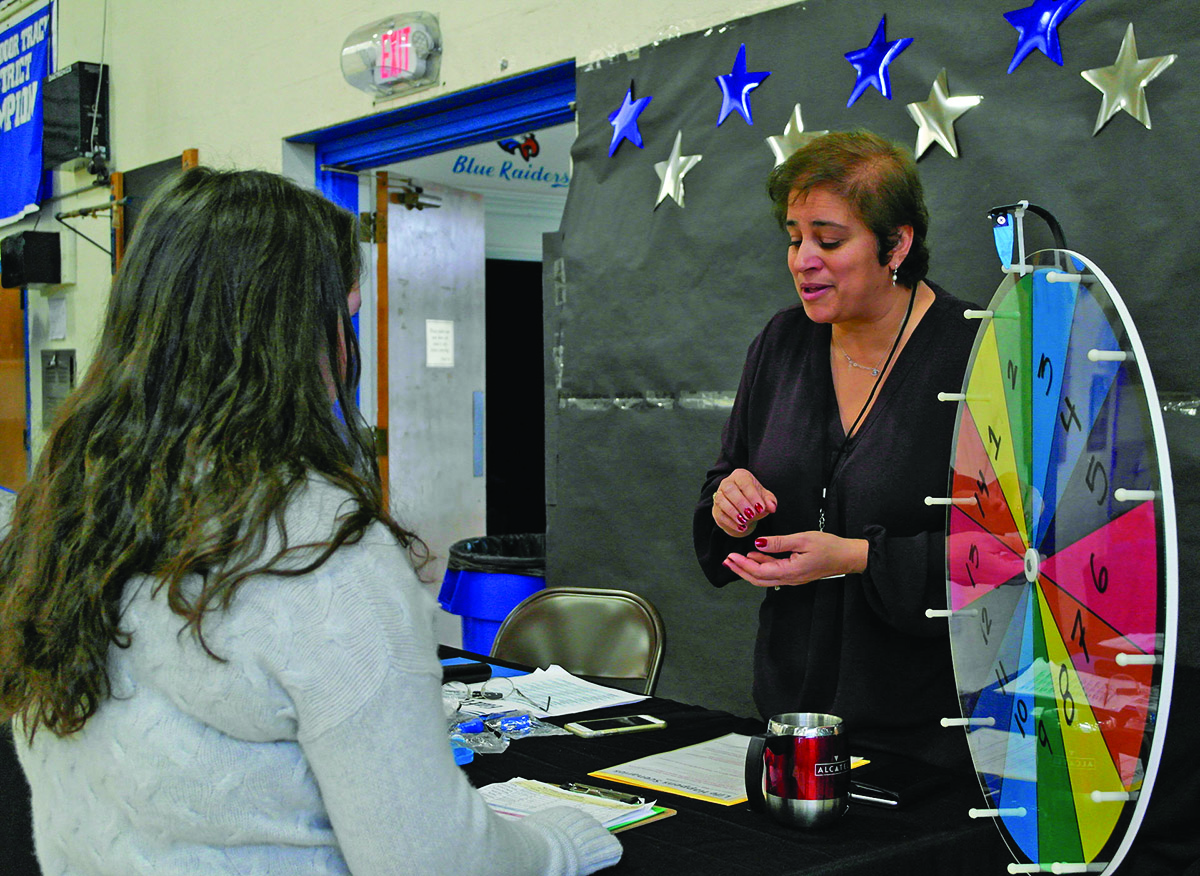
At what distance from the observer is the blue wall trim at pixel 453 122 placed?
Answer: 11.2 feet

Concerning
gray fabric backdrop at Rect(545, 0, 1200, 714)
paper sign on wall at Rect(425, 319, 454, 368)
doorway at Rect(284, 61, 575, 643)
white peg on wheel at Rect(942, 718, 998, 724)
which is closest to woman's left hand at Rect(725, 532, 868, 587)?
white peg on wheel at Rect(942, 718, 998, 724)

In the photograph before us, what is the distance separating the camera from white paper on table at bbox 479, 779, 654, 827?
128cm

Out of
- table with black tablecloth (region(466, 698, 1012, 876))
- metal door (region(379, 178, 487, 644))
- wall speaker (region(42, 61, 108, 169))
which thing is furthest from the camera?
wall speaker (region(42, 61, 108, 169))

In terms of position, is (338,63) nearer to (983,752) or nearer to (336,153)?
(336,153)

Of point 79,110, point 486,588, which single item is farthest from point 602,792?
point 79,110

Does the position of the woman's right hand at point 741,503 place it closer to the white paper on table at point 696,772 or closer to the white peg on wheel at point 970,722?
the white paper on table at point 696,772

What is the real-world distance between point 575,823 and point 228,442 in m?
0.53

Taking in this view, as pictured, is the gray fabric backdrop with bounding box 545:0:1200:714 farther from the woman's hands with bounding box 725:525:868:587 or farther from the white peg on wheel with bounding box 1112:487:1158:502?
the white peg on wheel with bounding box 1112:487:1158:502

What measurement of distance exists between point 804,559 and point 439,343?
3.21 m

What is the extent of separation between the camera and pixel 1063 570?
3.59ft

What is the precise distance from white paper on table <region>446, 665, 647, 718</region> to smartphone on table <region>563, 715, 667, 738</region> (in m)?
0.10

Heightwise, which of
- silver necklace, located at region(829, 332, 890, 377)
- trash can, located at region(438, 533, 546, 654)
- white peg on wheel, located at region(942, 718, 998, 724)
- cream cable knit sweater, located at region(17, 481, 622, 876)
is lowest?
trash can, located at region(438, 533, 546, 654)

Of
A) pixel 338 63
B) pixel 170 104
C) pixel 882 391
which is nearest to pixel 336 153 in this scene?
pixel 338 63

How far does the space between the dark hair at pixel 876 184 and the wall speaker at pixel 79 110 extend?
4.54m
